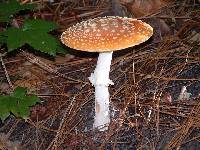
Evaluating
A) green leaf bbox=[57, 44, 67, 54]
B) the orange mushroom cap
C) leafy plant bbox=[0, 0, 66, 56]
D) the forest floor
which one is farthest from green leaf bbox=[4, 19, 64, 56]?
the forest floor

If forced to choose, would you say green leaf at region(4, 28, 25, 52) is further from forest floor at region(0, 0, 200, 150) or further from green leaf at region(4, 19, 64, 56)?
forest floor at region(0, 0, 200, 150)

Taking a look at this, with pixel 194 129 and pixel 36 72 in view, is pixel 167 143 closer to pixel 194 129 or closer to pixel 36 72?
pixel 194 129

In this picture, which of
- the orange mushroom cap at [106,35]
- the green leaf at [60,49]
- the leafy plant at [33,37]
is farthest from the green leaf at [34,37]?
the orange mushroom cap at [106,35]

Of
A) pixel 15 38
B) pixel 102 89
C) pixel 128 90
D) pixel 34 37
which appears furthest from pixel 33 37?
pixel 128 90

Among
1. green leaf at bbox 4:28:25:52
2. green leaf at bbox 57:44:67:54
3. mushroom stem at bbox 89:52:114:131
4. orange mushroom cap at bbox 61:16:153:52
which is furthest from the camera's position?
green leaf at bbox 57:44:67:54

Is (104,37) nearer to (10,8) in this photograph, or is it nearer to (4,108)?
(4,108)

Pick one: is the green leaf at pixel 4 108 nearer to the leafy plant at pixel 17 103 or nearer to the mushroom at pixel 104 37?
the leafy plant at pixel 17 103

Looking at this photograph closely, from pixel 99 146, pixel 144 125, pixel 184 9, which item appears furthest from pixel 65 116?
pixel 184 9
